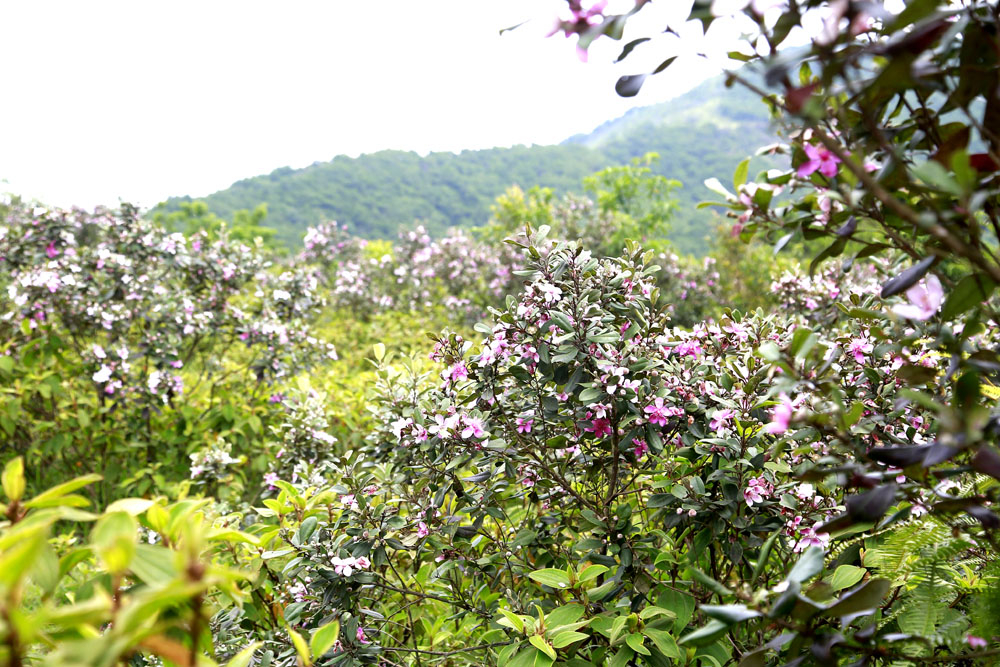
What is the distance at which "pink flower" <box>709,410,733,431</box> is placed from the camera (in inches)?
70.0

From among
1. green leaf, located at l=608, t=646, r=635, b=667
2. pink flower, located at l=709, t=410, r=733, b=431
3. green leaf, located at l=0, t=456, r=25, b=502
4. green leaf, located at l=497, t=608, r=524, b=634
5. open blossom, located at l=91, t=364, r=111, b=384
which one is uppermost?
green leaf, located at l=0, t=456, r=25, b=502

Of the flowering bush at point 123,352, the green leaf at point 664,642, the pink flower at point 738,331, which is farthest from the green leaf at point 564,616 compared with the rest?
the flowering bush at point 123,352

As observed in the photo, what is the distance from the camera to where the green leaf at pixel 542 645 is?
1545 mm

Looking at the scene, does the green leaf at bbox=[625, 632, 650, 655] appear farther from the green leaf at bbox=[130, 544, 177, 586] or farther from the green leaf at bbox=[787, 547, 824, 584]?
the green leaf at bbox=[130, 544, 177, 586]

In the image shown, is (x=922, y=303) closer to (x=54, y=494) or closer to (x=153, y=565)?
(x=153, y=565)

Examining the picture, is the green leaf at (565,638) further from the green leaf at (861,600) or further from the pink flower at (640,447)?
the green leaf at (861,600)

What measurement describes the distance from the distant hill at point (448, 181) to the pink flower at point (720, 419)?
3036 centimetres

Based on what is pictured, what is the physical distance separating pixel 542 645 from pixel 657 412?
72 cm

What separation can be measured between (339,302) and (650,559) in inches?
361

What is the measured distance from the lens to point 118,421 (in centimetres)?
502

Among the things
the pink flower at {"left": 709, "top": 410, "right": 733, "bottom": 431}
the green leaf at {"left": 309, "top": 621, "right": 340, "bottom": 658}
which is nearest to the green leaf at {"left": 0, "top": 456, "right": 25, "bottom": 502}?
the green leaf at {"left": 309, "top": 621, "right": 340, "bottom": 658}

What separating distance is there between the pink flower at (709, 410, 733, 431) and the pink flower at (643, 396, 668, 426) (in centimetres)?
14

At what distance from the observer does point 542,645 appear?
1.55 m

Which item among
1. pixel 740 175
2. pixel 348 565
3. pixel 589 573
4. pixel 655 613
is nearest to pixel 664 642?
pixel 655 613
